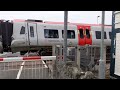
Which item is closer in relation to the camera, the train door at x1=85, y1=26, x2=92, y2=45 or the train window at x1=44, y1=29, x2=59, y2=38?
the train window at x1=44, y1=29, x2=59, y2=38

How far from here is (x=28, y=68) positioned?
6.84 m

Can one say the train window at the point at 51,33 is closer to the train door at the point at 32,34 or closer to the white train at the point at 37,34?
the white train at the point at 37,34

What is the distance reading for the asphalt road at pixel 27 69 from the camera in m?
6.61

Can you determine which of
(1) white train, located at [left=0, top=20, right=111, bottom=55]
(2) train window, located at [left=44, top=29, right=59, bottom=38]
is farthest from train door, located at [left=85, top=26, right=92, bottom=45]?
(2) train window, located at [left=44, top=29, right=59, bottom=38]

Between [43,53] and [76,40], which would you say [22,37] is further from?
[76,40]

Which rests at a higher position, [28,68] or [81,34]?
[81,34]

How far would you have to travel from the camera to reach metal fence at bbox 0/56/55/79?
6.63 metres

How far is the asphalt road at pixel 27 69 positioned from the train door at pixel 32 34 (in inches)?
323

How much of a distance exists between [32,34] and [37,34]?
1.11 feet

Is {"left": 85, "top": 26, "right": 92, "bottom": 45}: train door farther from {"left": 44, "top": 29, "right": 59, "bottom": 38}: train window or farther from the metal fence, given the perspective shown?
the metal fence

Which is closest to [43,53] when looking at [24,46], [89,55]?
[24,46]

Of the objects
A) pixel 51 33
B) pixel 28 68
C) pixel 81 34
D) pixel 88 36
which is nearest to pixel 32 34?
pixel 51 33

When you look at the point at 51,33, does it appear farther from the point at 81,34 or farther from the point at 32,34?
the point at 81,34
